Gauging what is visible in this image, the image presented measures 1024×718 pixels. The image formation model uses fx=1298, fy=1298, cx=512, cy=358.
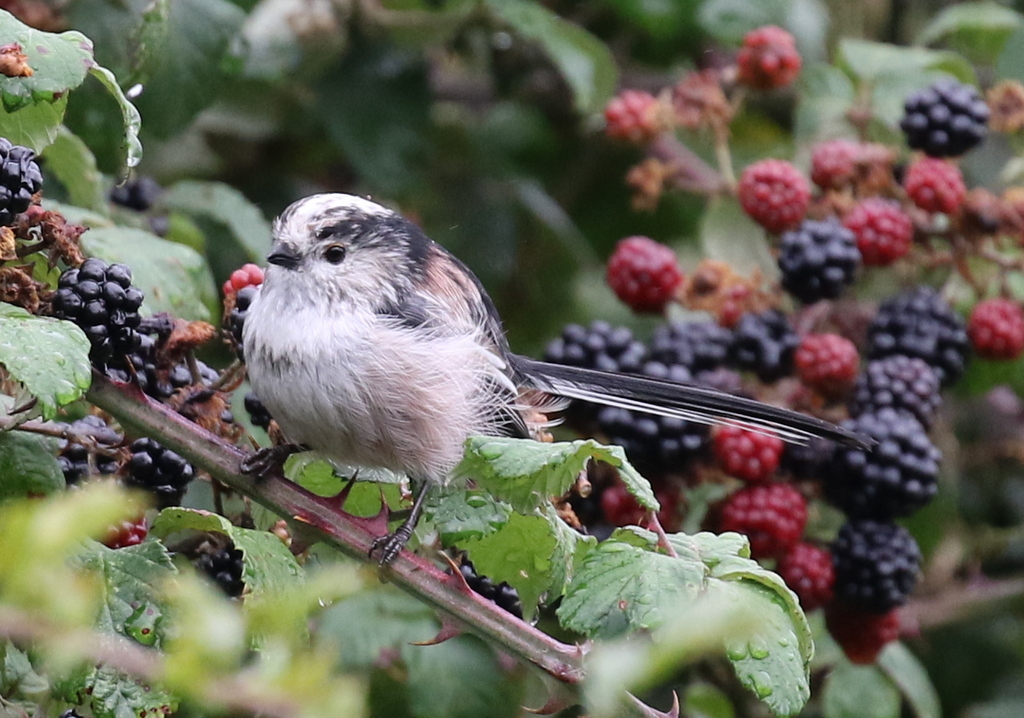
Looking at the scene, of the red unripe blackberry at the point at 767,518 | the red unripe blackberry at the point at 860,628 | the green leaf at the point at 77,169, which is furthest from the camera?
the red unripe blackberry at the point at 860,628

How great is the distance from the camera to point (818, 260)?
275cm

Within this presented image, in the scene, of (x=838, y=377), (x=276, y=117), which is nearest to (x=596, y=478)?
(x=838, y=377)

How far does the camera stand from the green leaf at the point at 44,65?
1.59 metres

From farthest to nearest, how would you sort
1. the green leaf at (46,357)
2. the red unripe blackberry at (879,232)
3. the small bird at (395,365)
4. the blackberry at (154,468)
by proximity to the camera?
the red unripe blackberry at (879,232) < the small bird at (395,365) < the blackberry at (154,468) < the green leaf at (46,357)

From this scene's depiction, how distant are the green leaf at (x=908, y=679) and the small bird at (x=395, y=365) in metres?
0.75

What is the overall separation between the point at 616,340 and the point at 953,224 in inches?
34.5

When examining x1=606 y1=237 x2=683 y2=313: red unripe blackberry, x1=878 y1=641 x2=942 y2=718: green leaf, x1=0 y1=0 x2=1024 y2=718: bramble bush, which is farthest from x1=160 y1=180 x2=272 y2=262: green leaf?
x1=878 y1=641 x2=942 y2=718: green leaf

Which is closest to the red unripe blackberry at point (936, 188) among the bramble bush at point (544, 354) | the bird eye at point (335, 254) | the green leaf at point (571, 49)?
the bramble bush at point (544, 354)

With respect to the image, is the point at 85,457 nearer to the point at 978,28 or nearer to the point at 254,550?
the point at 254,550

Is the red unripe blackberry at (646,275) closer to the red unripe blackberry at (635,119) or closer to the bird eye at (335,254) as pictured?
the red unripe blackberry at (635,119)

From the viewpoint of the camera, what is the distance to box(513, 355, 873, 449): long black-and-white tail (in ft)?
7.61

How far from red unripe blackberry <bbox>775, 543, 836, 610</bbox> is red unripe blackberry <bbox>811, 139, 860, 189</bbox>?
0.90 m

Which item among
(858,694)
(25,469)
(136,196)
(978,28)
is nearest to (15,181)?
(25,469)

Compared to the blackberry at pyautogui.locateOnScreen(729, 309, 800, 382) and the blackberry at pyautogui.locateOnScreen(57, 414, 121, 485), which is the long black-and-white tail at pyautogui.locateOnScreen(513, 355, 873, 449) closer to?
the blackberry at pyautogui.locateOnScreen(729, 309, 800, 382)
